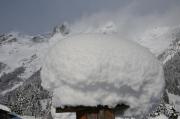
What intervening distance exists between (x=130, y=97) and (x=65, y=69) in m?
0.75

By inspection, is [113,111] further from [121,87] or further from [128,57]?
[128,57]

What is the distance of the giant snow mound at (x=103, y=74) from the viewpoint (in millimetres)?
4246

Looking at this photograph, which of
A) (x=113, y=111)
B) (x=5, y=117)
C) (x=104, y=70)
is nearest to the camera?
(x=104, y=70)

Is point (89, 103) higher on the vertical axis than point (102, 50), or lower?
lower

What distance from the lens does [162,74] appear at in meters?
4.58

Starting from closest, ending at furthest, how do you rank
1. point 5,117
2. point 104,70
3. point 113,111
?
point 104,70 → point 113,111 → point 5,117

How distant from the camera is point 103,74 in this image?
423cm

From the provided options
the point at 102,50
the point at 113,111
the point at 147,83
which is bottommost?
the point at 113,111

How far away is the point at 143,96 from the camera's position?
446 cm

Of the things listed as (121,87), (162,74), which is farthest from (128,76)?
(162,74)

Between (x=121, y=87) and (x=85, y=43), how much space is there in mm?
610

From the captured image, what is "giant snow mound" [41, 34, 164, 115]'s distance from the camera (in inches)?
167

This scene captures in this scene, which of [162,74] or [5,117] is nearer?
[162,74]

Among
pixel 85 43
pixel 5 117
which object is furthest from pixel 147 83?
pixel 5 117
